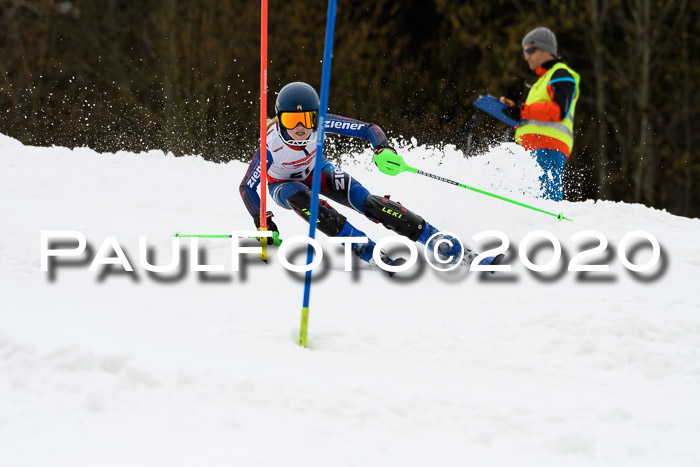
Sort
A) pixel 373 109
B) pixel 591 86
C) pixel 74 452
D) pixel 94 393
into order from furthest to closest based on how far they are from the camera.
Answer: pixel 373 109
pixel 591 86
pixel 94 393
pixel 74 452

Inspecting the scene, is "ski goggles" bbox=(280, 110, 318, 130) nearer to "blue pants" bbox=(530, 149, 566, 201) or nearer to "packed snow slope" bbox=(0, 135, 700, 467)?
"packed snow slope" bbox=(0, 135, 700, 467)

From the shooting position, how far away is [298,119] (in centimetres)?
492

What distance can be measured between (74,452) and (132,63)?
15.5 m

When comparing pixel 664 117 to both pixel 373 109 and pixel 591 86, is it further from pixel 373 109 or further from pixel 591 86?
pixel 373 109

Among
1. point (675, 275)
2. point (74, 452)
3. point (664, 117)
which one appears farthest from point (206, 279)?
point (664, 117)

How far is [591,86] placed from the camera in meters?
13.8

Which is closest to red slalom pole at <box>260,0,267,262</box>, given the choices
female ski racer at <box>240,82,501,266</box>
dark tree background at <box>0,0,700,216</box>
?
female ski racer at <box>240,82,501,266</box>

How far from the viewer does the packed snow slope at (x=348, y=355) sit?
2359mm

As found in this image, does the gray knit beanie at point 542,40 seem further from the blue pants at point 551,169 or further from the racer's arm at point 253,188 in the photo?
the racer's arm at point 253,188

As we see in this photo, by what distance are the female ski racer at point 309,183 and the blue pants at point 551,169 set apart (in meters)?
1.76

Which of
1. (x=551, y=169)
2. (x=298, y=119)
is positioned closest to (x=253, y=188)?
(x=298, y=119)

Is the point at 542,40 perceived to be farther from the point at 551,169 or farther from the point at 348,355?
the point at 348,355

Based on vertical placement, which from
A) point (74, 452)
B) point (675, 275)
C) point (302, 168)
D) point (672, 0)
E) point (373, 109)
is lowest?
point (74, 452)

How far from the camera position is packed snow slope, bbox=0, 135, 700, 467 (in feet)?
7.74
